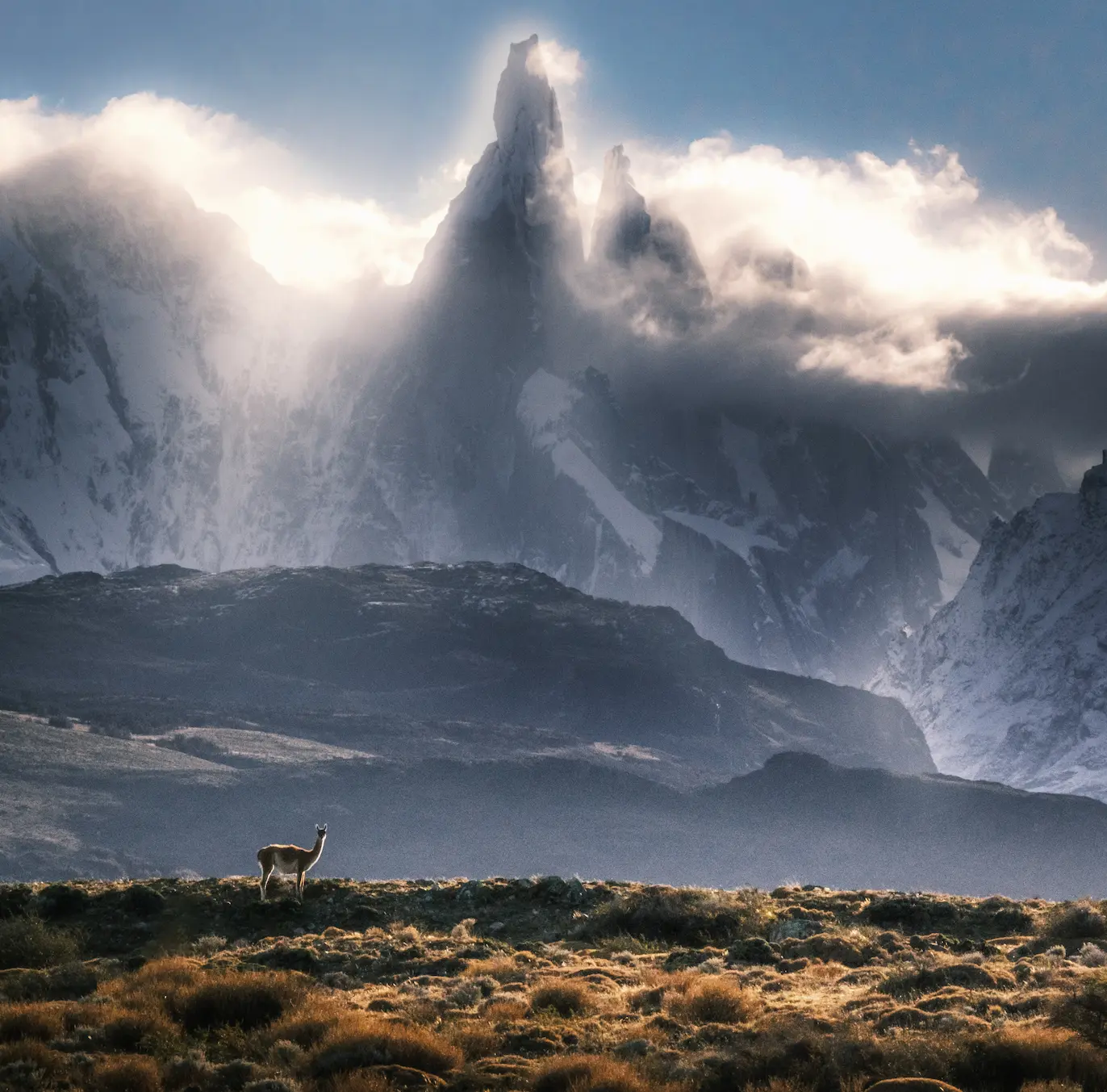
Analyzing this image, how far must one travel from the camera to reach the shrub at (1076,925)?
111ft

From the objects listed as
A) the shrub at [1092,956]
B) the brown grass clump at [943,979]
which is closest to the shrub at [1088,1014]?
the brown grass clump at [943,979]

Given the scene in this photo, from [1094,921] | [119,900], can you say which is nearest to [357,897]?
[119,900]

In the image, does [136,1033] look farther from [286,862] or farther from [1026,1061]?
[286,862]

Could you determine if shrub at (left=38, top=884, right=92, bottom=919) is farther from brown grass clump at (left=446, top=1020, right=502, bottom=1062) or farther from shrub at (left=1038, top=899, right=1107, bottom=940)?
shrub at (left=1038, top=899, right=1107, bottom=940)

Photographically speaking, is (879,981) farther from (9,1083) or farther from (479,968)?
(9,1083)

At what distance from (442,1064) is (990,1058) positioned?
27.5 ft

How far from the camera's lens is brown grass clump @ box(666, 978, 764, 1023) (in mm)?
24641

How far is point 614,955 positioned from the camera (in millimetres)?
32000

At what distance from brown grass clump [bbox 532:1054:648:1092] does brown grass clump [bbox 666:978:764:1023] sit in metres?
4.05

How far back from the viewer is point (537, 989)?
26.2m

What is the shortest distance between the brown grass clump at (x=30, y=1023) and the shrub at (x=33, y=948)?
6.53 meters

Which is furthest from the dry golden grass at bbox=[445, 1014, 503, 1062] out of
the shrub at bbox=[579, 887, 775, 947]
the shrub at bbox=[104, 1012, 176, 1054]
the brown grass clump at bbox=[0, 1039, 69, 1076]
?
the shrub at bbox=[579, 887, 775, 947]

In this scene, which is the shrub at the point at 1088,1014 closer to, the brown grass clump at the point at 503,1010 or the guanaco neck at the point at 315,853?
the brown grass clump at the point at 503,1010

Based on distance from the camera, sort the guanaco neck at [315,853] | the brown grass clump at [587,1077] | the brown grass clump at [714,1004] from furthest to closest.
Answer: the guanaco neck at [315,853]
the brown grass clump at [714,1004]
the brown grass clump at [587,1077]
